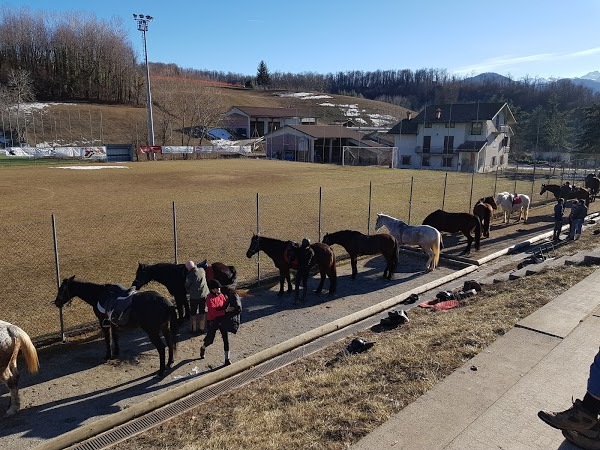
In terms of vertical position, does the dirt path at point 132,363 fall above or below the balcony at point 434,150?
below

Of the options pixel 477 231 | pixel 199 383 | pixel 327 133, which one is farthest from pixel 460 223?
pixel 327 133

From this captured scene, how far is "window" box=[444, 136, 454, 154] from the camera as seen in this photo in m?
60.3

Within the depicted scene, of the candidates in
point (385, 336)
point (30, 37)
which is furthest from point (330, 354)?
point (30, 37)

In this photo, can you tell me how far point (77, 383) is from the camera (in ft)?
24.3

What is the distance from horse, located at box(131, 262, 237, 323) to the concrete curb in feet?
6.22

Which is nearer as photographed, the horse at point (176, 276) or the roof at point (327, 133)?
the horse at point (176, 276)

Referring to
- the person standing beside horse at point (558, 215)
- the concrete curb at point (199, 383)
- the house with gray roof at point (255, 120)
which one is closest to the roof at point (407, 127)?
the house with gray roof at point (255, 120)

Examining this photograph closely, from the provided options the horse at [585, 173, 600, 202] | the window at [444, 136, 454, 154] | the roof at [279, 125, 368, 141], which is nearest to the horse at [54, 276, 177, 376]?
the horse at [585, 173, 600, 202]

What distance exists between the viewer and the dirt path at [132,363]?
6457 millimetres

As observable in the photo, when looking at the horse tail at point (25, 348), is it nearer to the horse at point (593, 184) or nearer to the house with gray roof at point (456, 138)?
the horse at point (593, 184)

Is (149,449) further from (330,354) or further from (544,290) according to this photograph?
(544,290)

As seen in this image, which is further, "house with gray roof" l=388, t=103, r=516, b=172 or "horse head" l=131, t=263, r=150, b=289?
"house with gray roof" l=388, t=103, r=516, b=172

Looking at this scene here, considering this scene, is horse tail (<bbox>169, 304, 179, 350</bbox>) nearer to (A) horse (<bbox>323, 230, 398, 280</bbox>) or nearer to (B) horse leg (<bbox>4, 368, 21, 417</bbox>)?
(B) horse leg (<bbox>4, 368, 21, 417</bbox>)

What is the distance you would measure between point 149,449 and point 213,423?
0.81m
